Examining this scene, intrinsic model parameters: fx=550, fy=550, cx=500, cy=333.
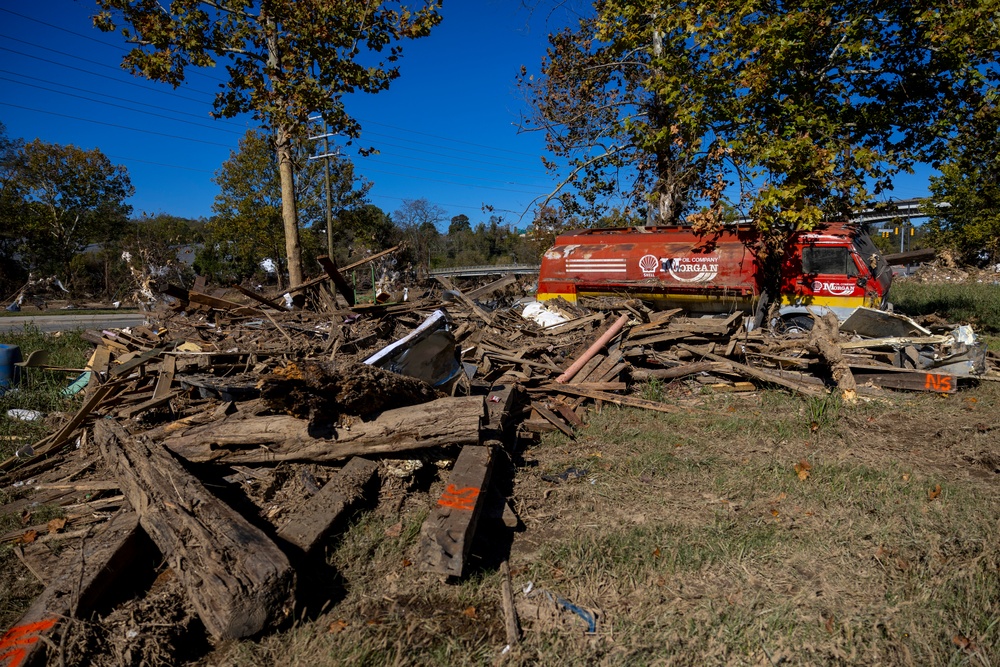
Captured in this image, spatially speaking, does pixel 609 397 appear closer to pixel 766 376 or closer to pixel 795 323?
pixel 766 376

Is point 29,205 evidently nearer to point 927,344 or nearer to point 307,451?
point 307,451

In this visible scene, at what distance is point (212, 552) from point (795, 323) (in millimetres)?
10325

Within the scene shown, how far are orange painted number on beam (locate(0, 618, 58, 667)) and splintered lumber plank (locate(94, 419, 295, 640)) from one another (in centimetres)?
59

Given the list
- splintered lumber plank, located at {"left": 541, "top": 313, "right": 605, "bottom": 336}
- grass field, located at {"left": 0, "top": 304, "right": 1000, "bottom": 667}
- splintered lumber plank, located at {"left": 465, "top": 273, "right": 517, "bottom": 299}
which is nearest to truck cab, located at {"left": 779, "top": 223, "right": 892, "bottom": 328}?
splintered lumber plank, located at {"left": 541, "top": 313, "right": 605, "bottom": 336}

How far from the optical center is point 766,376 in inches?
288

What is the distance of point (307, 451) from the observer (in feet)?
14.8

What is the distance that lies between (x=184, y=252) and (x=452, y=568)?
37.5 metres

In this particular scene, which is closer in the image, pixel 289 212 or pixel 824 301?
pixel 824 301

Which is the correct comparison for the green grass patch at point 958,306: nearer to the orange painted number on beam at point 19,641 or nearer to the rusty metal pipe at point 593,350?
the rusty metal pipe at point 593,350

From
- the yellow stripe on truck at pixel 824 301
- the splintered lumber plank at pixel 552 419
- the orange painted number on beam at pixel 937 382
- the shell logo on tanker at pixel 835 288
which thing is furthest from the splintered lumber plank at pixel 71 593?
the shell logo on tanker at pixel 835 288

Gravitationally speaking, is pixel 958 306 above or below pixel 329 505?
above

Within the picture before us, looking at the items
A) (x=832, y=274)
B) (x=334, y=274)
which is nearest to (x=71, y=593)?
(x=334, y=274)

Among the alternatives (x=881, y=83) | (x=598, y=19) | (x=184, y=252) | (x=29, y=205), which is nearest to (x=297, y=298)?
(x=598, y=19)

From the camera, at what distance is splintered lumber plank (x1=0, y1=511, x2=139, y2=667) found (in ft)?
8.54
